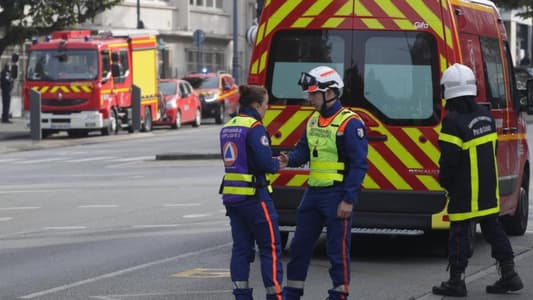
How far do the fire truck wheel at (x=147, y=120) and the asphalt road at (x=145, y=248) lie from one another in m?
17.3

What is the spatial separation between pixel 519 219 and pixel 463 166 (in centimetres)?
487

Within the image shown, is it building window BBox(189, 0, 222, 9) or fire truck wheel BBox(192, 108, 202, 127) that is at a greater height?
building window BBox(189, 0, 222, 9)

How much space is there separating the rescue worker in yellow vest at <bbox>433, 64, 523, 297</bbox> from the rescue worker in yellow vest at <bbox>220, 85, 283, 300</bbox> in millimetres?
1662

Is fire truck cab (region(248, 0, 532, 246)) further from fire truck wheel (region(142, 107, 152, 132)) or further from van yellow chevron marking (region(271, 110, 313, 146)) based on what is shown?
fire truck wheel (region(142, 107, 152, 132))

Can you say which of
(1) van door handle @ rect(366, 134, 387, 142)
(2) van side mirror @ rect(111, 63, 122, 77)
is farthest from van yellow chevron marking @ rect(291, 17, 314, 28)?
A: (2) van side mirror @ rect(111, 63, 122, 77)

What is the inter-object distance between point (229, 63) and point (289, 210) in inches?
2394

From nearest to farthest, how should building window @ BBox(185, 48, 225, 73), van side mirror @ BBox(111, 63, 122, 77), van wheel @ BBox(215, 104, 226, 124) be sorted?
van side mirror @ BBox(111, 63, 122, 77)
van wheel @ BBox(215, 104, 226, 124)
building window @ BBox(185, 48, 225, 73)

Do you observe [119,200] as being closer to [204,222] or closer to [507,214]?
[204,222]

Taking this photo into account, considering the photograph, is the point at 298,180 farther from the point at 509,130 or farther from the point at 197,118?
the point at 197,118

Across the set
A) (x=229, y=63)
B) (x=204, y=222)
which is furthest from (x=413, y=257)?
(x=229, y=63)

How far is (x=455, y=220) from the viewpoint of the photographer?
35.1 feet

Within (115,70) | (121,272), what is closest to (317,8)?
(121,272)

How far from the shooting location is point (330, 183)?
9766 millimetres

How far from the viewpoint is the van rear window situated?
13.1 metres
